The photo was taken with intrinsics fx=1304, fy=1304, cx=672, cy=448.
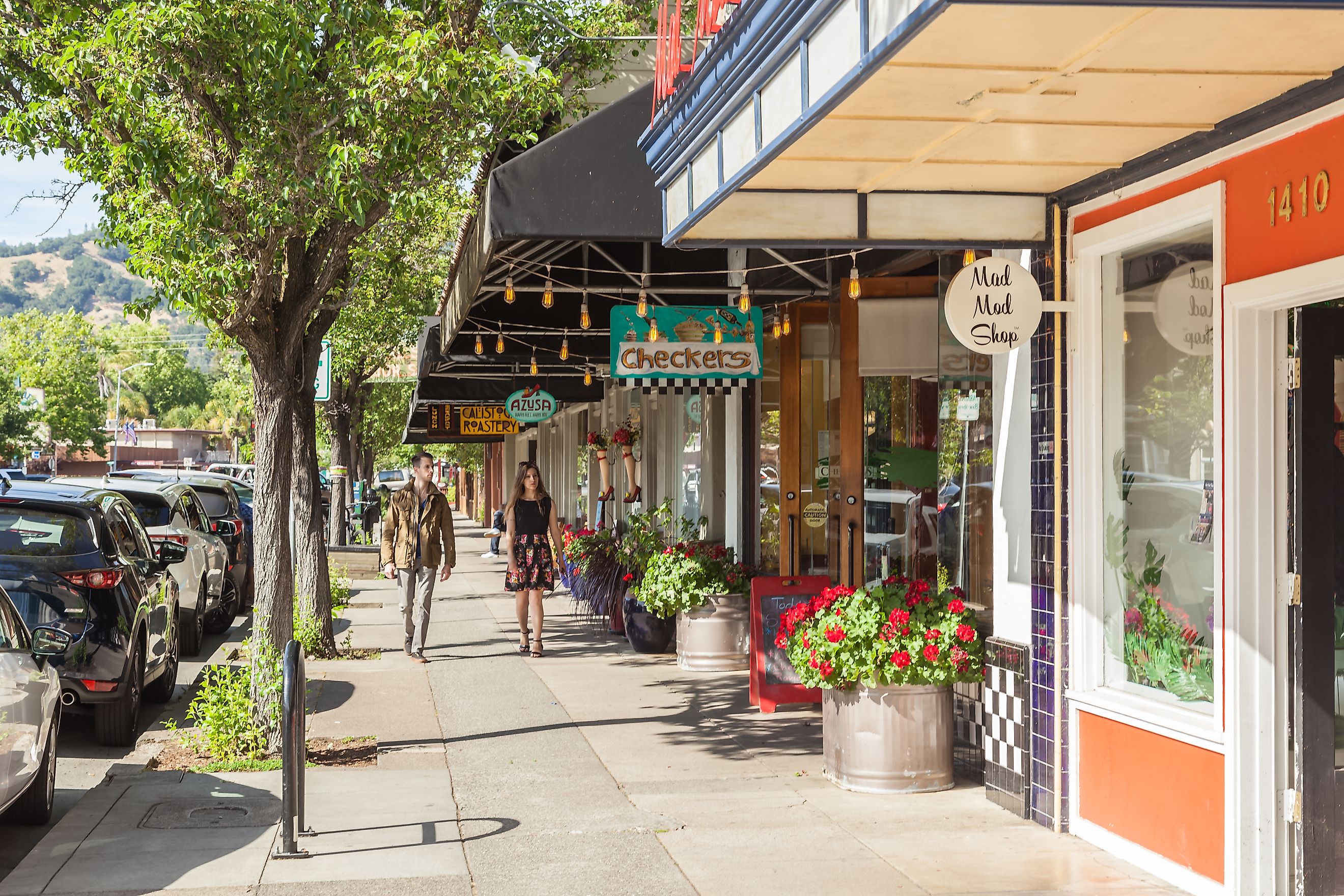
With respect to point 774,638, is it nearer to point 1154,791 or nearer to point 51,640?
point 1154,791

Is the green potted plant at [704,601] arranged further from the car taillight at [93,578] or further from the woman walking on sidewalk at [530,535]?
the car taillight at [93,578]

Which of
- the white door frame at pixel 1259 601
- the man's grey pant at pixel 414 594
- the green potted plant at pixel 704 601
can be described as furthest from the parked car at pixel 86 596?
the white door frame at pixel 1259 601

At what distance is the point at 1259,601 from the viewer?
4.95m

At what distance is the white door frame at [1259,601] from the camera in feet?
16.3

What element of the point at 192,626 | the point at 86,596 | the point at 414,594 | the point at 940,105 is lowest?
the point at 192,626

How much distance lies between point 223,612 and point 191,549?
2099 mm

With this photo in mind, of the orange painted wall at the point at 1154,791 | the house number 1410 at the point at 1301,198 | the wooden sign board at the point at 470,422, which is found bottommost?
the orange painted wall at the point at 1154,791

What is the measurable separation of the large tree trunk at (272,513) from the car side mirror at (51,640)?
3.66 feet

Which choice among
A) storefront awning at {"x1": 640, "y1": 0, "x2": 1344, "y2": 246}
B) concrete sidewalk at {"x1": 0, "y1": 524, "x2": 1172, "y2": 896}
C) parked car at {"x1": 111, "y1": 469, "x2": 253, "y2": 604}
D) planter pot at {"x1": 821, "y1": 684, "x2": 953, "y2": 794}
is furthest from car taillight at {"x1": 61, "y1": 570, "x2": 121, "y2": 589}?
parked car at {"x1": 111, "y1": 469, "x2": 253, "y2": 604}

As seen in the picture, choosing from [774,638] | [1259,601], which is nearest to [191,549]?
[774,638]

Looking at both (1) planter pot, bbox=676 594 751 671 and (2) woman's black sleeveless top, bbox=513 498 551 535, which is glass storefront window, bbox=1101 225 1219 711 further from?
(2) woman's black sleeveless top, bbox=513 498 551 535

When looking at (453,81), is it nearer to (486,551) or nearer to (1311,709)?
(1311,709)

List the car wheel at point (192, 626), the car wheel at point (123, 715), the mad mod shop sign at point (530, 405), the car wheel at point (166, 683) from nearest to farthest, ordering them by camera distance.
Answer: the car wheel at point (123, 715)
the car wheel at point (166, 683)
the car wheel at point (192, 626)
the mad mod shop sign at point (530, 405)

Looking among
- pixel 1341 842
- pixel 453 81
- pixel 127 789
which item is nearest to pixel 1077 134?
pixel 1341 842
